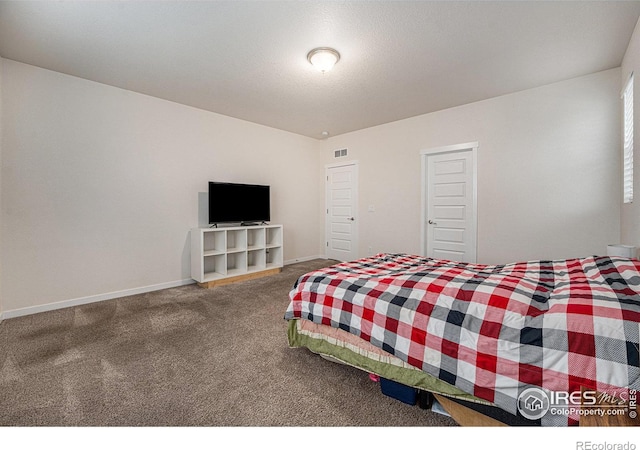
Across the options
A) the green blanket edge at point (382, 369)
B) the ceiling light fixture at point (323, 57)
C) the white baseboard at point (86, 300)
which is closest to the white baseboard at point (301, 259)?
the white baseboard at point (86, 300)

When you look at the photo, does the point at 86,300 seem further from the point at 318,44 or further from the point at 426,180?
the point at 426,180

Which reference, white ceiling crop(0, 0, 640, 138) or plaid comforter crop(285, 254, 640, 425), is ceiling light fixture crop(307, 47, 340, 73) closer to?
white ceiling crop(0, 0, 640, 138)

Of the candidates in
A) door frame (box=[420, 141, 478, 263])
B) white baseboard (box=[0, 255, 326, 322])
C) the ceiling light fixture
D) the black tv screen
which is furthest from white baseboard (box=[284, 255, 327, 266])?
the ceiling light fixture

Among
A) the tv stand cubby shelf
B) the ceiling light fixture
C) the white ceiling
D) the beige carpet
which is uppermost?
the white ceiling

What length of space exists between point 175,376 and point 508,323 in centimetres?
200

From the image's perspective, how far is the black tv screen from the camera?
13.9 feet

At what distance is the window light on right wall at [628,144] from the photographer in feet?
8.46

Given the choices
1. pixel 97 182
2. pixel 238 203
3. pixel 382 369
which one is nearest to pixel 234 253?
pixel 238 203

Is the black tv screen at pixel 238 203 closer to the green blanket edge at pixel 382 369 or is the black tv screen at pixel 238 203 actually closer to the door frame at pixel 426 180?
the door frame at pixel 426 180

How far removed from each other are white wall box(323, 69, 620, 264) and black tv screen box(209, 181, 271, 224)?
7.94ft

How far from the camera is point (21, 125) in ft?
9.64

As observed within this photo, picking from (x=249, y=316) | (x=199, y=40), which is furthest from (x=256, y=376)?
(x=199, y=40)

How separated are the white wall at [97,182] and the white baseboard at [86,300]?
0.02 metres

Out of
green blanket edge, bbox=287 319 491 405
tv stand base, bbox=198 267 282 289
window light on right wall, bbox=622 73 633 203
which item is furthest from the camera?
tv stand base, bbox=198 267 282 289
